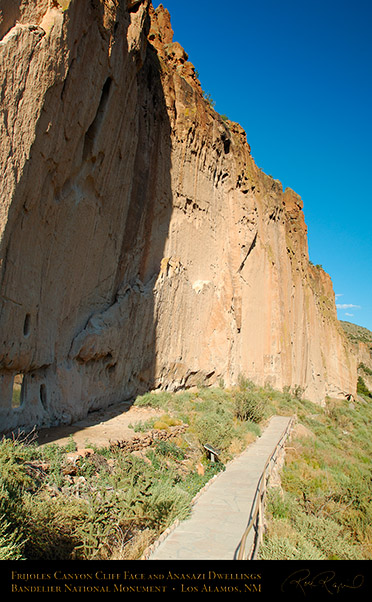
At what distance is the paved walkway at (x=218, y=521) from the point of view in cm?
473

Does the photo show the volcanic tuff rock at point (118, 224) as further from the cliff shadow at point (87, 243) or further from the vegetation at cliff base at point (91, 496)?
the vegetation at cliff base at point (91, 496)

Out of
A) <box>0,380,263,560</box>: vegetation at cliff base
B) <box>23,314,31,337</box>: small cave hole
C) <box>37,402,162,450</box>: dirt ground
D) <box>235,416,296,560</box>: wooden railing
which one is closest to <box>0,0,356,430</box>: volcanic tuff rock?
<box>23,314,31,337</box>: small cave hole

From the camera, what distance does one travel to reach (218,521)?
581cm

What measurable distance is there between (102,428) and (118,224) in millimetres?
5827

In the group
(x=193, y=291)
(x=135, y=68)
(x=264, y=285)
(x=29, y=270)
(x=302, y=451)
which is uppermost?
(x=135, y=68)

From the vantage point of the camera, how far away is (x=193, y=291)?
16781mm

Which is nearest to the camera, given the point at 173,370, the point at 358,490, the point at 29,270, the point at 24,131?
the point at 24,131

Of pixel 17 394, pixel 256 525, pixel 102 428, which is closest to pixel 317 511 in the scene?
pixel 256 525

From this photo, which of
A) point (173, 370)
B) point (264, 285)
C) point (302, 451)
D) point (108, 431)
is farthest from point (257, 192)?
point (108, 431)

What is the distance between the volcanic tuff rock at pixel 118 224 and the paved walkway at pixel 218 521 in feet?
12.8
